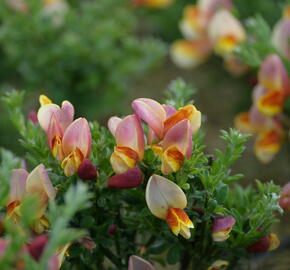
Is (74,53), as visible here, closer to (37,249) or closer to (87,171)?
(87,171)

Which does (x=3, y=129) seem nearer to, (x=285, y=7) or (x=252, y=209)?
(x=285, y=7)

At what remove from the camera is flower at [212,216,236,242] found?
79cm

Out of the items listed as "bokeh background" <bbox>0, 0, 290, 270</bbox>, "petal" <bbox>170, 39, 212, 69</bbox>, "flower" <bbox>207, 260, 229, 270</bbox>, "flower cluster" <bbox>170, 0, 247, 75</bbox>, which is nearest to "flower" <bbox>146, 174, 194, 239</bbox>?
"flower" <bbox>207, 260, 229, 270</bbox>

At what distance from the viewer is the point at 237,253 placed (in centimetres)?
87

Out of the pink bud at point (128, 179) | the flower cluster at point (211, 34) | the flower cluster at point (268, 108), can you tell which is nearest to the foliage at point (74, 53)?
the flower cluster at point (211, 34)

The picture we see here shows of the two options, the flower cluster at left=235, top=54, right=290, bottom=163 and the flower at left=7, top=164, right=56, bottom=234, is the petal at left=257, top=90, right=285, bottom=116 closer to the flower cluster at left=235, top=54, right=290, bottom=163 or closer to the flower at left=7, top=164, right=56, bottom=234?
the flower cluster at left=235, top=54, right=290, bottom=163

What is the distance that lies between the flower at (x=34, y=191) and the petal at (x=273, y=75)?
57 cm

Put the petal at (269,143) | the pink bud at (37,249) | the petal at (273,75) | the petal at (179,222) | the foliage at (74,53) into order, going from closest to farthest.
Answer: the pink bud at (37,249) → the petal at (179,222) → the petal at (273,75) → the petal at (269,143) → the foliage at (74,53)

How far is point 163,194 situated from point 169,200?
0.04 ft

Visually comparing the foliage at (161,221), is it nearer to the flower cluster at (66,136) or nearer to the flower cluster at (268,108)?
the flower cluster at (66,136)

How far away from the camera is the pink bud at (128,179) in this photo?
0.78 metres

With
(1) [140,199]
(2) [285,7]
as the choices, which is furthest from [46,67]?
(1) [140,199]

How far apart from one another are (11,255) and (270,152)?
0.80 meters

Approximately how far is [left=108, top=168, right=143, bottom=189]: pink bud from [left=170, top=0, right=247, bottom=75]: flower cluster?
2.41ft
